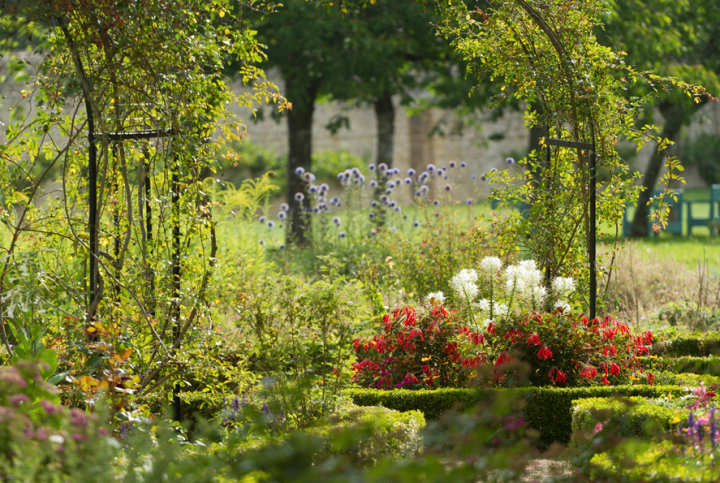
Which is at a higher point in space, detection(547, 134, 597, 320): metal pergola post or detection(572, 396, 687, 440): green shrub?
detection(547, 134, 597, 320): metal pergola post

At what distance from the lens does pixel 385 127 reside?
10.7 meters

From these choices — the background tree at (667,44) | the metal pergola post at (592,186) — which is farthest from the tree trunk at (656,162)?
the metal pergola post at (592,186)

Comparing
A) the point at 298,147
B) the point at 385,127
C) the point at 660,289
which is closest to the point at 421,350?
the point at 660,289

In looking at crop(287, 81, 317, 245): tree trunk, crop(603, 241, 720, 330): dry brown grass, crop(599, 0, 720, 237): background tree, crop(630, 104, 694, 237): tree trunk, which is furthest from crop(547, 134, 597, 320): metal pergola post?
crop(630, 104, 694, 237): tree trunk

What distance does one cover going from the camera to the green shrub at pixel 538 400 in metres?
3.66

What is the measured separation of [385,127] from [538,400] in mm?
7542

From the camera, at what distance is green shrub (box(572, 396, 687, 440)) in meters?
2.91

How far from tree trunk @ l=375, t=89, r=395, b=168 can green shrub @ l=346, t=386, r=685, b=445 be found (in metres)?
7.16

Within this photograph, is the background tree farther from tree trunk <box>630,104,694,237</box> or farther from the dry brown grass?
the dry brown grass

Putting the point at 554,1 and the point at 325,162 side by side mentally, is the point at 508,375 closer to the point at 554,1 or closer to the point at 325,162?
the point at 554,1

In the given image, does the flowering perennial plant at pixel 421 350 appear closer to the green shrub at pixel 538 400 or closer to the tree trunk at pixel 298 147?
the green shrub at pixel 538 400

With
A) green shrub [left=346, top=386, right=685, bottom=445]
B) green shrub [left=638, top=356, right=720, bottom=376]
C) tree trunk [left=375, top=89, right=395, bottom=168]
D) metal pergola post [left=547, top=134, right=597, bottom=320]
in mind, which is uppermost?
tree trunk [left=375, top=89, right=395, bottom=168]

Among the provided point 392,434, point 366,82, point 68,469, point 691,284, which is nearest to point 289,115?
point 366,82

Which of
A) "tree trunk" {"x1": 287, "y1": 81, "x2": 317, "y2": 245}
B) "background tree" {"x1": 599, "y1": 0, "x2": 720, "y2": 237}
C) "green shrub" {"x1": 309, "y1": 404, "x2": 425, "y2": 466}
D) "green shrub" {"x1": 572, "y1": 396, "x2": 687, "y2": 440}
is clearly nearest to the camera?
"green shrub" {"x1": 309, "y1": 404, "x2": 425, "y2": 466}
